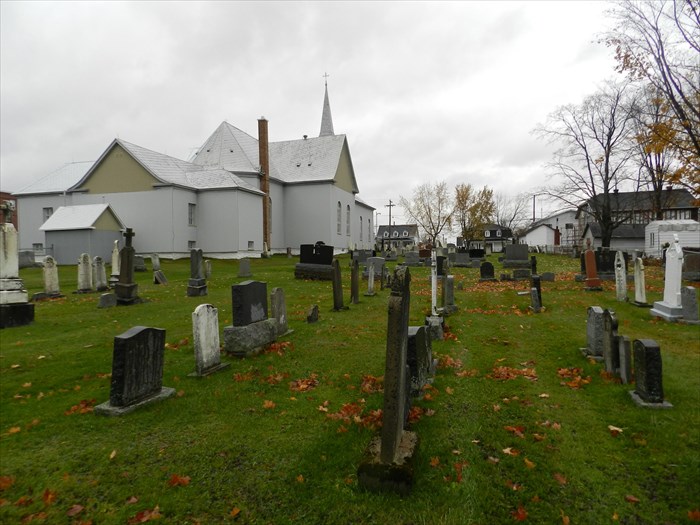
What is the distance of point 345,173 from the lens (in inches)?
1817

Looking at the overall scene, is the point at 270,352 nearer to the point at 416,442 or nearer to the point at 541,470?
the point at 416,442

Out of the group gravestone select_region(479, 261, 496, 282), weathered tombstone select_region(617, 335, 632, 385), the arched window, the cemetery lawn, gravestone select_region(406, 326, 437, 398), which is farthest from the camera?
the arched window

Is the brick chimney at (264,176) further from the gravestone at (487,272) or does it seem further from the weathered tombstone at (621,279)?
the weathered tombstone at (621,279)

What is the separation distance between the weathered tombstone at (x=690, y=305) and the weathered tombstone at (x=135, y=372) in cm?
1060

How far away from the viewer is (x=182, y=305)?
456 inches

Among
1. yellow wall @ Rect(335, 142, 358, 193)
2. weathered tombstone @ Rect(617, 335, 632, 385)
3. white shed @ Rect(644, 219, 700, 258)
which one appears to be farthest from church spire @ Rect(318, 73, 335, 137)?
weathered tombstone @ Rect(617, 335, 632, 385)

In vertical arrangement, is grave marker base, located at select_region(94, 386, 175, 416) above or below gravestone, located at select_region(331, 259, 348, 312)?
below

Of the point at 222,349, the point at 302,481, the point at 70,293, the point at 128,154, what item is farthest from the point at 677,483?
the point at 128,154

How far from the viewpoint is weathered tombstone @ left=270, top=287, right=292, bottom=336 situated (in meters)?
7.76

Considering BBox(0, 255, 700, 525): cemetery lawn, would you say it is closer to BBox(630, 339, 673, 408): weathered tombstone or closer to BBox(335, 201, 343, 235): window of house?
BBox(630, 339, 673, 408): weathered tombstone

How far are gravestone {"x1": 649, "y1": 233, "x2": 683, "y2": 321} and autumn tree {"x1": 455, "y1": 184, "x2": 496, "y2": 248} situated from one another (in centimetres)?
4885

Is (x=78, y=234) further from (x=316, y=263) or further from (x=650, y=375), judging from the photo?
(x=650, y=375)

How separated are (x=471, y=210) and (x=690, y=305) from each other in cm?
5015

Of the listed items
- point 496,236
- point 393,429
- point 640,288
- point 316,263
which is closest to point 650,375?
point 393,429
